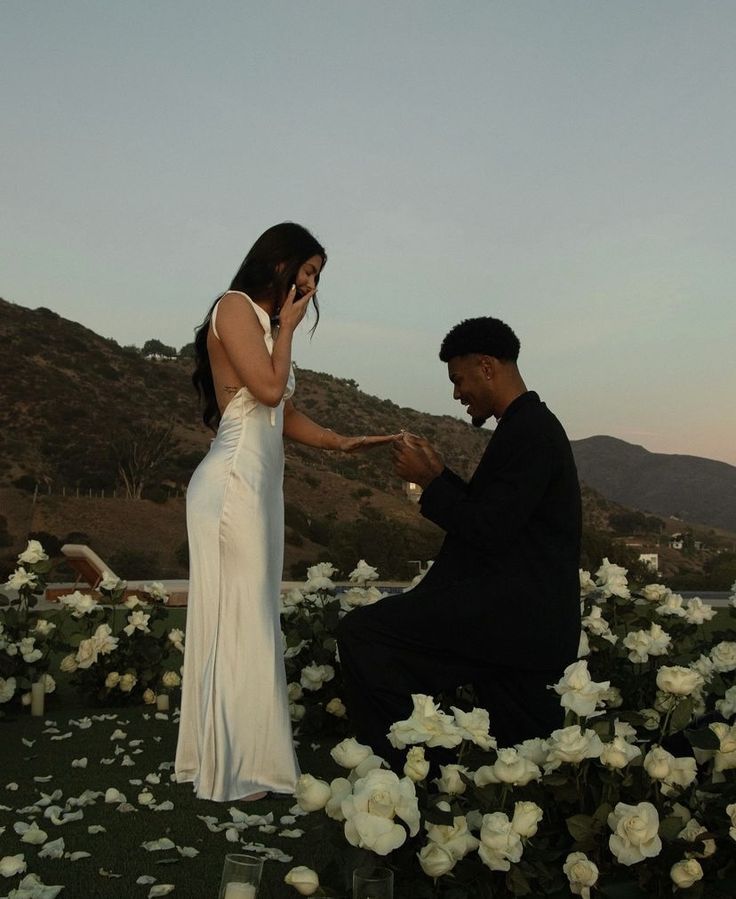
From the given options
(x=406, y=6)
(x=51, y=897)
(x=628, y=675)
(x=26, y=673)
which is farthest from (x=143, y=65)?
(x=51, y=897)

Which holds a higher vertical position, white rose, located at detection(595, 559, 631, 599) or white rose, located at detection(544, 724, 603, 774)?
white rose, located at detection(595, 559, 631, 599)

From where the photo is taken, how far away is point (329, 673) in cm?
481

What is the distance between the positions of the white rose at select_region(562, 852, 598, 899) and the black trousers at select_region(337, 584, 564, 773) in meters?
0.94

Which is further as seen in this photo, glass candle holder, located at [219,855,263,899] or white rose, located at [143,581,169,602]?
white rose, located at [143,581,169,602]

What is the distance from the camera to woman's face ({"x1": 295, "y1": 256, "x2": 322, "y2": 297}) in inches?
155

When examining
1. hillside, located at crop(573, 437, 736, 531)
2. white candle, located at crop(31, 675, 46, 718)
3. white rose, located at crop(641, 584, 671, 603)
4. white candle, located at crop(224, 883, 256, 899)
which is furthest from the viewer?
hillside, located at crop(573, 437, 736, 531)

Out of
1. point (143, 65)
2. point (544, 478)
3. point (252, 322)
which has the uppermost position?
point (143, 65)

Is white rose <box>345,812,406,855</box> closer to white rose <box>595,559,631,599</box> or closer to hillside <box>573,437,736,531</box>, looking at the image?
white rose <box>595,559,631,599</box>

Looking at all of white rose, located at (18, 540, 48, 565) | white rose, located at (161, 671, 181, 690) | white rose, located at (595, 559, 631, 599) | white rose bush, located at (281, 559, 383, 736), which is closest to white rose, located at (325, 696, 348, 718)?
white rose bush, located at (281, 559, 383, 736)

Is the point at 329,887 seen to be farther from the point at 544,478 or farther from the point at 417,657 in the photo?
the point at 544,478

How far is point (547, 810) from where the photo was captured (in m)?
2.28

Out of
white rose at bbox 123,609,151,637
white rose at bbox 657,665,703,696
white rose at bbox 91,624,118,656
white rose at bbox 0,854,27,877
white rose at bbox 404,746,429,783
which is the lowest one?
white rose at bbox 0,854,27,877

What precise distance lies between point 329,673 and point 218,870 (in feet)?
6.42

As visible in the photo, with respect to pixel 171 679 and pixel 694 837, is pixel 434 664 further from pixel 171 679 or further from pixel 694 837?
pixel 171 679
